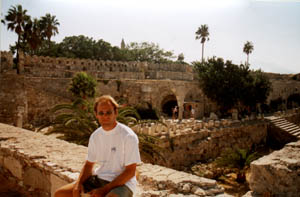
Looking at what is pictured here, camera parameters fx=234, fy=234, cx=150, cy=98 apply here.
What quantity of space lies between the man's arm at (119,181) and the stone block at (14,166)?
2.43 meters

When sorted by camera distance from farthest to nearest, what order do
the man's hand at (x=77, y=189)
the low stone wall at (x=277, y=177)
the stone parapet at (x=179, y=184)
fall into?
the low stone wall at (x=277, y=177) → the stone parapet at (x=179, y=184) → the man's hand at (x=77, y=189)

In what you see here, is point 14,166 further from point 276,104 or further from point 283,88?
point 283,88

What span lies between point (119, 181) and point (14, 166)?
2.88 metres

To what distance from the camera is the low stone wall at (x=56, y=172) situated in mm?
3166

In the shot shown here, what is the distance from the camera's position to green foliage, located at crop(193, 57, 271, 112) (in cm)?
2488

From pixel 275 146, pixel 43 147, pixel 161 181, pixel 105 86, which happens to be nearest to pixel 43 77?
pixel 105 86

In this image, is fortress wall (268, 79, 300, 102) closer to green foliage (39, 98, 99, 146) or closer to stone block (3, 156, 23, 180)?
green foliage (39, 98, 99, 146)

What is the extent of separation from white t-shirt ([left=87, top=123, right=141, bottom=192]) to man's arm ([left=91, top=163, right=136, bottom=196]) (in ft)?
0.18

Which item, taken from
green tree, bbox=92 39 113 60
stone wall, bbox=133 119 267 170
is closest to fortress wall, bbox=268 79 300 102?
stone wall, bbox=133 119 267 170

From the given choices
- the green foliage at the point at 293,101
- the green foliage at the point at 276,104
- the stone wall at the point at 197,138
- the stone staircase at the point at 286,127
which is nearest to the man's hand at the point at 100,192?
the stone wall at the point at 197,138

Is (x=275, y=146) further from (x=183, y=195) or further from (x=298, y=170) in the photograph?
(x=183, y=195)

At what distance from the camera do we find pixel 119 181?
2.22 m

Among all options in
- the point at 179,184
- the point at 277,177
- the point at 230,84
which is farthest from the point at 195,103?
the point at 179,184

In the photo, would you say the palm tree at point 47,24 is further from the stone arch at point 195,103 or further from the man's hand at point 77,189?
the man's hand at point 77,189
